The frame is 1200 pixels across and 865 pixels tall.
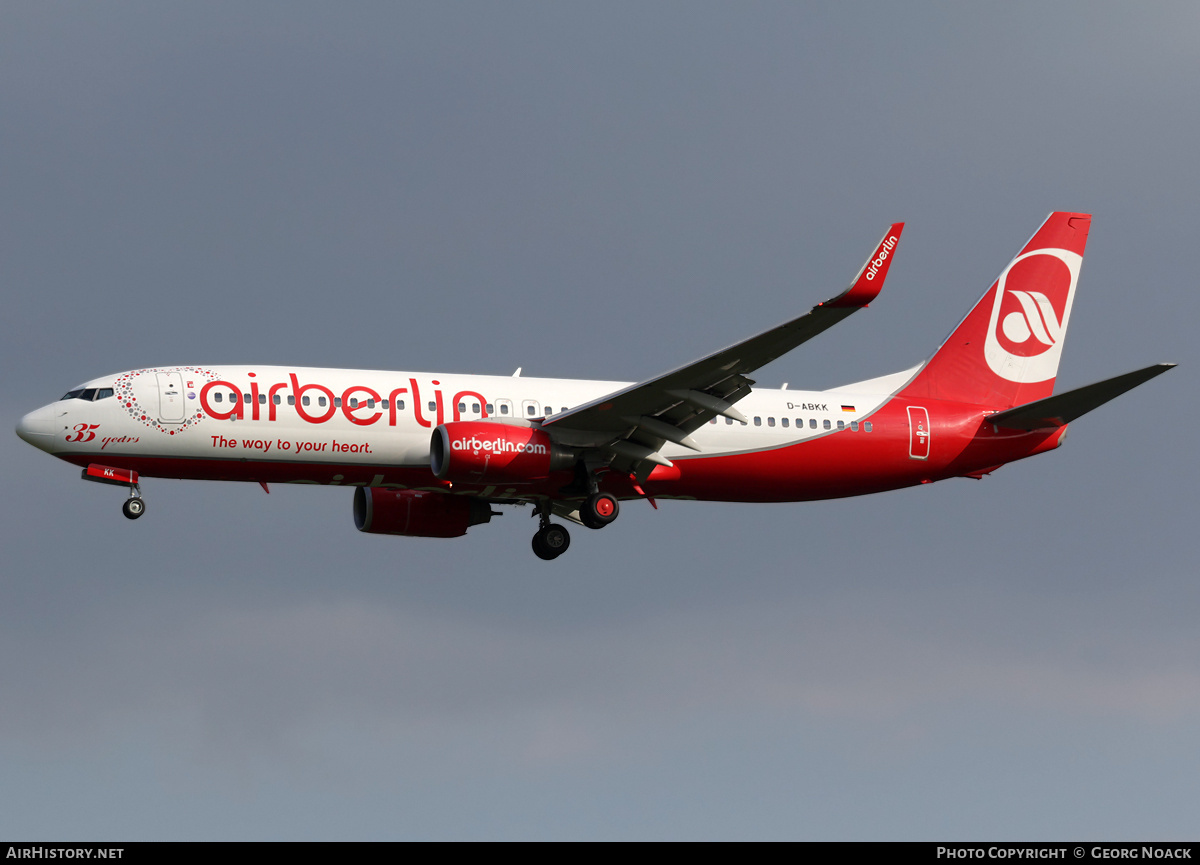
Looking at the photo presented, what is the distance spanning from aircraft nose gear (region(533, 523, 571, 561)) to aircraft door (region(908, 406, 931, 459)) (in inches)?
397

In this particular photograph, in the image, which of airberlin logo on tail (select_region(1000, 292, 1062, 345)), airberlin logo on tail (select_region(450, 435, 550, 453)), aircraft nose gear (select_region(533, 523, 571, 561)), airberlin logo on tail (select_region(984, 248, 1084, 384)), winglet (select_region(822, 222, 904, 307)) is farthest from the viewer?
airberlin logo on tail (select_region(1000, 292, 1062, 345))

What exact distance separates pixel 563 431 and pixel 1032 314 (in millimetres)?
16400

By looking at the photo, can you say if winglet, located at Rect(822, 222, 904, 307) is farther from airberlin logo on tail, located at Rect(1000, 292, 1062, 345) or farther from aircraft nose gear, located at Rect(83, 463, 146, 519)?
aircraft nose gear, located at Rect(83, 463, 146, 519)

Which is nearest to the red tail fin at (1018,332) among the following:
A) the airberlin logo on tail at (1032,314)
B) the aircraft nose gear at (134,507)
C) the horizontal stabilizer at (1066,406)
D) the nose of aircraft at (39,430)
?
the airberlin logo on tail at (1032,314)

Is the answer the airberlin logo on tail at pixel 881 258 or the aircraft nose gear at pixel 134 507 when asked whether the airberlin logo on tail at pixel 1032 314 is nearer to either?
the airberlin logo on tail at pixel 881 258

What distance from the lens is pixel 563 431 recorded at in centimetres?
4216

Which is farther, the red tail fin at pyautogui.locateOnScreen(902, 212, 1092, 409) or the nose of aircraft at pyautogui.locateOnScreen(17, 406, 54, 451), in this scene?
the red tail fin at pyautogui.locateOnScreen(902, 212, 1092, 409)

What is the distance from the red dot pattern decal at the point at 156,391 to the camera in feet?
133

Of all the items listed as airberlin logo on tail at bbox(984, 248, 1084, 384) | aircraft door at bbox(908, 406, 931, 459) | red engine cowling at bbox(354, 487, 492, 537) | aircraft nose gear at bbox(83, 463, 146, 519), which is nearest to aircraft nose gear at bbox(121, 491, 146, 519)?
aircraft nose gear at bbox(83, 463, 146, 519)

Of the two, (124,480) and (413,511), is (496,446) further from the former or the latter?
(124,480)

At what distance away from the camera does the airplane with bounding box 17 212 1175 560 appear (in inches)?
1601

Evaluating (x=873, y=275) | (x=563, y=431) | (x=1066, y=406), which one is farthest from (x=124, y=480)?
(x=1066, y=406)
